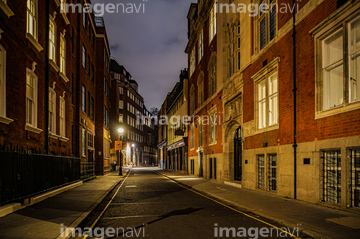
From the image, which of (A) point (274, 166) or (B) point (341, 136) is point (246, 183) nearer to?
(A) point (274, 166)

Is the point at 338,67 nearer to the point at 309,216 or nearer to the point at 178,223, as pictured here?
the point at 309,216

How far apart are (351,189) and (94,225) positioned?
23.4 feet

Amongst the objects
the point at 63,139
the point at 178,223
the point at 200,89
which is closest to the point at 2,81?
the point at 178,223

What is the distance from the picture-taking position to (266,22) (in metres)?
14.5

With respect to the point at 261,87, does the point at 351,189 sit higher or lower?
lower

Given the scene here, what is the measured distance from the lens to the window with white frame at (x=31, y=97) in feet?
40.4

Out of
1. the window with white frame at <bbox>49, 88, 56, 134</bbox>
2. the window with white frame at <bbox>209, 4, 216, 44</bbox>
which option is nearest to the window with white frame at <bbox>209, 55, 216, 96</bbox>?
the window with white frame at <bbox>209, 4, 216, 44</bbox>

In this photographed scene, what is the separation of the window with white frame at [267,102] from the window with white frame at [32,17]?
1086 centimetres

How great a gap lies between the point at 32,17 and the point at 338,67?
12329 millimetres

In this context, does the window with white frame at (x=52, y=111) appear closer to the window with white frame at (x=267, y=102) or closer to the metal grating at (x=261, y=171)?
the window with white frame at (x=267, y=102)

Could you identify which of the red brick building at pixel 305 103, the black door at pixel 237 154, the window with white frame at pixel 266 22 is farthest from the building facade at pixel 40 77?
the black door at pixel 237 154

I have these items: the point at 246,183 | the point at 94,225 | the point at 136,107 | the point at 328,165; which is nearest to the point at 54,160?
the point at 94,225

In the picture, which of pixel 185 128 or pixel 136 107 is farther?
pixel 136 107

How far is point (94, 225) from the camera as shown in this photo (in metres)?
7.42
